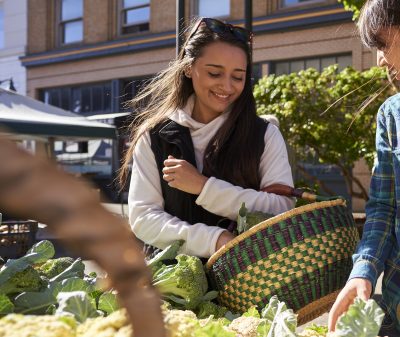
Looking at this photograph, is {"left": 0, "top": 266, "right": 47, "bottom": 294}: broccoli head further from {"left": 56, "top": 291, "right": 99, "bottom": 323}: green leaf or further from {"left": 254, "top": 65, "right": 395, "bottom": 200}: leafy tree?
{"left": 254, "top": 65, "right": 395, "bottom": 200}: leafy tree

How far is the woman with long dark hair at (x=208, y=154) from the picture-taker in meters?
2.03

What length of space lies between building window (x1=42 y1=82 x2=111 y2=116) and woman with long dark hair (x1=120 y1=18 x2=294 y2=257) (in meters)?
16.0

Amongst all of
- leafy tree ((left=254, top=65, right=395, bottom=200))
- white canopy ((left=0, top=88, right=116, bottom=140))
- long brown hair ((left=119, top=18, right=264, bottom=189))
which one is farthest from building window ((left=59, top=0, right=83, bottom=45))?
long brown hair ((left=119, top=18, right=264, bottom=189))

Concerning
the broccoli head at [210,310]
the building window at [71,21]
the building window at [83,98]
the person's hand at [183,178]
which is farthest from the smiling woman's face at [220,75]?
the building window at [71,21]

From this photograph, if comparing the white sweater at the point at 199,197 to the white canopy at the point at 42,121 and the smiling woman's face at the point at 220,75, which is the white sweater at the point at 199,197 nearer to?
the smiling woman's face at the point at 220,75

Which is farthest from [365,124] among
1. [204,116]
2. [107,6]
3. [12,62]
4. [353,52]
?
[12,62]

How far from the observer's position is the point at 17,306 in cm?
150

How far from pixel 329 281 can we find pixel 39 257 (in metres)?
0.86

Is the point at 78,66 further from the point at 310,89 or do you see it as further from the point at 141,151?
the point at 141,151

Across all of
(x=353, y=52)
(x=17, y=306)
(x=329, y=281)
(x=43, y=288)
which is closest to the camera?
(x=17, y=306)

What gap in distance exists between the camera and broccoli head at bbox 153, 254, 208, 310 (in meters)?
1.77

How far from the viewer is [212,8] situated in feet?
54.1

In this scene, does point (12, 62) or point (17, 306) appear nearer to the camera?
point (17, 306)

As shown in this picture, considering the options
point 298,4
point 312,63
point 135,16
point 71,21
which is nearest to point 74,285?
point 312,63
